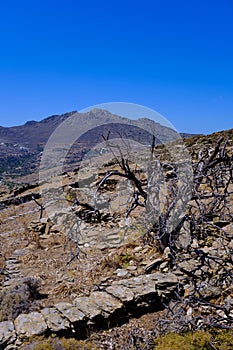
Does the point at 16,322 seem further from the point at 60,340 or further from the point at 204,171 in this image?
the point at 204,171

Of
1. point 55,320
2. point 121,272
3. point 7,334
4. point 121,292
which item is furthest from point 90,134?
point 7,334

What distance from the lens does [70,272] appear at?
5.51 metres

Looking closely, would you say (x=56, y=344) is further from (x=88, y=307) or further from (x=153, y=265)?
(x=153, y=265)

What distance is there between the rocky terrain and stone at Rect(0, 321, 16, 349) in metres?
0.01

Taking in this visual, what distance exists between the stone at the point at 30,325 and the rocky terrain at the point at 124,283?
0.01m

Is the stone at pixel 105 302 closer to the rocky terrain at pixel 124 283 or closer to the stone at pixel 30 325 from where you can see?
the rocky terrain at pixel 124 283

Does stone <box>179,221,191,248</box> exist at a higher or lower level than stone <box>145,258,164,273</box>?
higher

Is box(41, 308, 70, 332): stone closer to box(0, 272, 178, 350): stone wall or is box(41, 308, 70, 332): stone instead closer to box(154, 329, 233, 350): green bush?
box(0, 272, 178, 350): stone wall

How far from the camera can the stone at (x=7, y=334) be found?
351 centimetres

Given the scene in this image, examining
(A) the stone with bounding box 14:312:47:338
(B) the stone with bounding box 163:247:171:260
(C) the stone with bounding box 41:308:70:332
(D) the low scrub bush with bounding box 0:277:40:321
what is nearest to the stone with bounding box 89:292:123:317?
(C) the stone with bounding box 41:308:70:332

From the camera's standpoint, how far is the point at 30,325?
3715mm

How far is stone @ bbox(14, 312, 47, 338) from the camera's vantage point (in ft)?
11.8

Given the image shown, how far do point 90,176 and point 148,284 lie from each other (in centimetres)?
1010

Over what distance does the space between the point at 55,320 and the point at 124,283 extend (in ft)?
3.85
